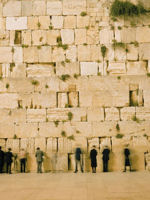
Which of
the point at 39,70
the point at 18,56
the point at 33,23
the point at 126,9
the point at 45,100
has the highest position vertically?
the point at 126,9

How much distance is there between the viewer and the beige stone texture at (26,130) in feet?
42.9

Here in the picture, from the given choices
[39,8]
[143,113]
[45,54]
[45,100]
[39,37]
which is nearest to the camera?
[143,113]

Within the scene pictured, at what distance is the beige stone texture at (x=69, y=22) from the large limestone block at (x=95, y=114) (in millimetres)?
3317

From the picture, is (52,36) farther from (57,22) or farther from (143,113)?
(143,113)

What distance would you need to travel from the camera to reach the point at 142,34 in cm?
1356

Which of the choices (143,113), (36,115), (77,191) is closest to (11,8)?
(36,115)

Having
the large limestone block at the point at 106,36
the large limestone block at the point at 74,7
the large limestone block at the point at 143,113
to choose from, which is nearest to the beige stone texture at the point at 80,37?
the large limestone block at the point at 106,36

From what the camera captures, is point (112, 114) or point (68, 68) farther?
point (68, 68)

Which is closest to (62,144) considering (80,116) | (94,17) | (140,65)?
(80,116)

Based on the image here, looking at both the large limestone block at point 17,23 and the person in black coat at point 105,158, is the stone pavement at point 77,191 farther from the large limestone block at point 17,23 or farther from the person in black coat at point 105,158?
the large limestone block at point 17,23

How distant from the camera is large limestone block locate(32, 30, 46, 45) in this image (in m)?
13.7

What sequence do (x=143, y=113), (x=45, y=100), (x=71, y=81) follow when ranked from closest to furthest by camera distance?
(x=143, y=113)
(x=45, y=100)
(x=71, y=81)

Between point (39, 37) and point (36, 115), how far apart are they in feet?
9.98

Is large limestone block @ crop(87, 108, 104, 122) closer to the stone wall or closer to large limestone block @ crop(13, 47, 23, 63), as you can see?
the stone wall
